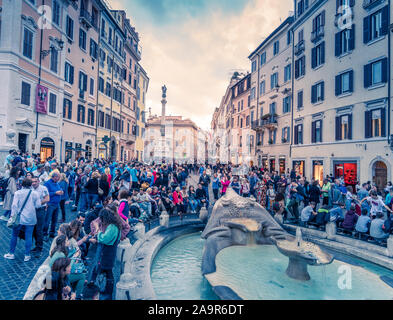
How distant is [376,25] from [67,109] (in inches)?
970

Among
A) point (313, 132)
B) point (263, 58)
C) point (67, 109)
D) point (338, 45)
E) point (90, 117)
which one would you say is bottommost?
point (313, 132)

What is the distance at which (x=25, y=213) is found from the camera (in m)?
5.58

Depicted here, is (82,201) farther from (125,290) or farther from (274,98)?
(274,98)

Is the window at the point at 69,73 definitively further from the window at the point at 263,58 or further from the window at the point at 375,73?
the window at the point at 375,73

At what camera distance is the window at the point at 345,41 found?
61.7ft

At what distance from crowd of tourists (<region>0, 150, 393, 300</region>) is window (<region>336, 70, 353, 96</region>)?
9.43 meters

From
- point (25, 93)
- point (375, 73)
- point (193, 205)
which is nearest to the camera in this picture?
point (193, 205)

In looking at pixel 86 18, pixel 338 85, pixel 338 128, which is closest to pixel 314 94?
pixel 338 85

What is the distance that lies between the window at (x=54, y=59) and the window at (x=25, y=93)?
3.49m

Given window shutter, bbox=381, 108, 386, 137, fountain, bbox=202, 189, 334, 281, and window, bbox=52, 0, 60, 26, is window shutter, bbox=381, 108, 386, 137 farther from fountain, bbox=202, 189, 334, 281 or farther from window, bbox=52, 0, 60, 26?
window, bbox=52, 0, 60, 26

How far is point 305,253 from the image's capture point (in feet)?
18.3

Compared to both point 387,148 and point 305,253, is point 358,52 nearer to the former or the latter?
point 387,148

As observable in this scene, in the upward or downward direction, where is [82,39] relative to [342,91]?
upward

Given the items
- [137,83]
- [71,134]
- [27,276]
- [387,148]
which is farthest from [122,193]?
[137,83]
